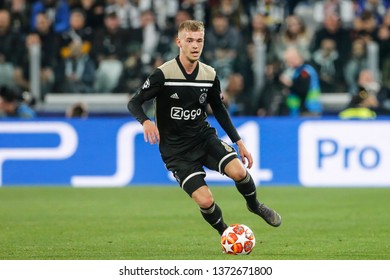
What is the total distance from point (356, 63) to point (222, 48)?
2.47 m

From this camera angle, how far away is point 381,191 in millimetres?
18750

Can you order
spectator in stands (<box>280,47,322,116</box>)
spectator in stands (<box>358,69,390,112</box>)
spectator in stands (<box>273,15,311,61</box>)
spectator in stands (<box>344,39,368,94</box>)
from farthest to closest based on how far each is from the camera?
spectator in stands (<box>344,39,368,94</box>)
spectator in stands (<box>273,15,311,61</box>)
spectator in stands (<box>280,47,322,116</box>)
spectator in stands (<box>358,69,390,112</box>)

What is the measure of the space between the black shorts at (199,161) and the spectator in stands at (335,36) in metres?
10.5

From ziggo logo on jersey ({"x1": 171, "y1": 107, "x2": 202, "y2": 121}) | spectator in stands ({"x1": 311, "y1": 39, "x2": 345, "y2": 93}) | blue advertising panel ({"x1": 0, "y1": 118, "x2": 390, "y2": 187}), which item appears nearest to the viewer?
ziggo logo on jersey ({"x1": 171, "y1": 107, "x2": 202, "y2": 121})

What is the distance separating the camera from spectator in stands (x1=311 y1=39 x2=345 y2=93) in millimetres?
21453

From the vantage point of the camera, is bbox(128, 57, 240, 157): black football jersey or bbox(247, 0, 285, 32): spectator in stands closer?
bbox(128, 57, 240, 157): black football jersey

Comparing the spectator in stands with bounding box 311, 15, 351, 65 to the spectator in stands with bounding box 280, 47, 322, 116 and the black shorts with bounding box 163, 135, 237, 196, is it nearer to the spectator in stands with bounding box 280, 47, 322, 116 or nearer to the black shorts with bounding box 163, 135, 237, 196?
the spectator in stands with bounding box 280, 47, 322, 116

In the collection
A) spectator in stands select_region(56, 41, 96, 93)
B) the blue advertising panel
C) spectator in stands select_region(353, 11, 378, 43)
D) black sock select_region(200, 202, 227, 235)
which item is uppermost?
spectator in stands select_region(353, 11, 378, 43)

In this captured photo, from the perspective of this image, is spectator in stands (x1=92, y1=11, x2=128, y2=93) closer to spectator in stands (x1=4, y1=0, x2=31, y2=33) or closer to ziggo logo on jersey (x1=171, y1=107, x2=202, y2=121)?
spectator in stands (x1=4, y1=0, x2=31, y2=33)

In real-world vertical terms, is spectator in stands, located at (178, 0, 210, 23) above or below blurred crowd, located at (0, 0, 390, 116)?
above

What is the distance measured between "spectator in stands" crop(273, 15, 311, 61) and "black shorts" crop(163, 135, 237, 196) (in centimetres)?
1006

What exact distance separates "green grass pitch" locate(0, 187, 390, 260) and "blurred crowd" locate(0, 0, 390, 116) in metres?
2.54

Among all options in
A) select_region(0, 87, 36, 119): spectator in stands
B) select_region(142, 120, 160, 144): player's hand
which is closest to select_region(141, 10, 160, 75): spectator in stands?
select_region(0, 87, 36, 119): spectator in stands
